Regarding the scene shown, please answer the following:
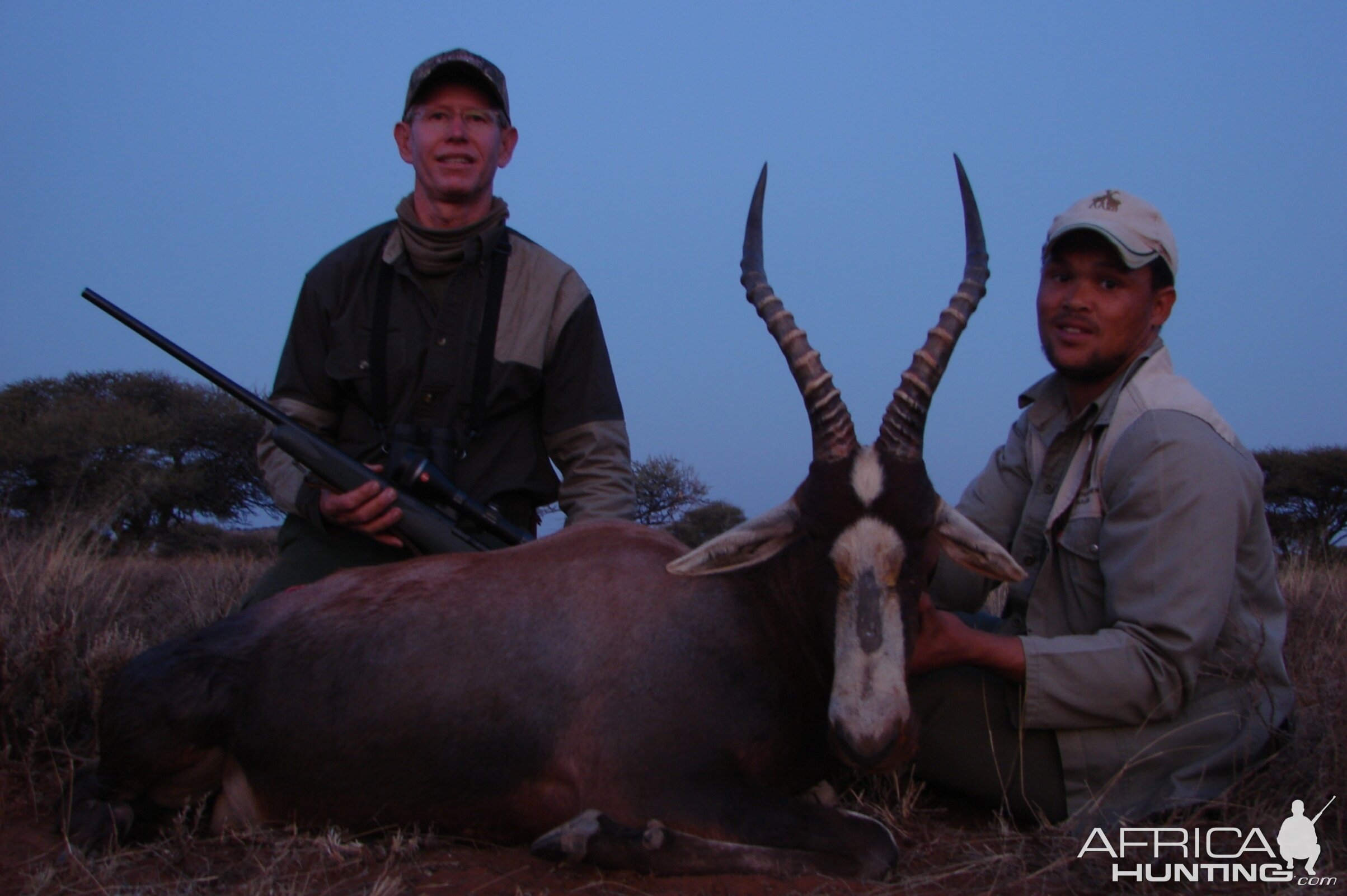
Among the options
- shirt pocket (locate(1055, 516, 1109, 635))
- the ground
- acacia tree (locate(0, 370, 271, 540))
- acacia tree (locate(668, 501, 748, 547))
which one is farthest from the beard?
acacia tree (locate(0, 370, 271, 540))

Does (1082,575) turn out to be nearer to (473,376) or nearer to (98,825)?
(473,376)

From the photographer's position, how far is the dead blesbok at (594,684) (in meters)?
3.41

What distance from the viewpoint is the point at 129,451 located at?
18.2 metres

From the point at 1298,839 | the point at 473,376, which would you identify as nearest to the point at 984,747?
the point at 1298,839

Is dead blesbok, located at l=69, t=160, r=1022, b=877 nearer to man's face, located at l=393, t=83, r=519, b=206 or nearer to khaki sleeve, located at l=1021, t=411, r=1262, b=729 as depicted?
khaki sleeve, located at l=1021, t=411, r=1262, b=729

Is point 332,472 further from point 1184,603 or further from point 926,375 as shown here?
point 1184,603

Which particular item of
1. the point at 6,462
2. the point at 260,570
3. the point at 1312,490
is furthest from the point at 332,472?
the point at 1312,490

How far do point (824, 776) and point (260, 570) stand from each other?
667cm

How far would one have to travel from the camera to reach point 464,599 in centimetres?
386

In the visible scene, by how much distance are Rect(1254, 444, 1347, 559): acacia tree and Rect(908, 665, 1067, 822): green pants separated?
1637 cm

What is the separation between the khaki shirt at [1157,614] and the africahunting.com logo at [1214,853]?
0.23m

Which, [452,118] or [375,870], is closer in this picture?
[375,870]

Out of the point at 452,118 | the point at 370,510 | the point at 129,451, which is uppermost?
the point at 129,451

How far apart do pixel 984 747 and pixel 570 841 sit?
174 centimetres
